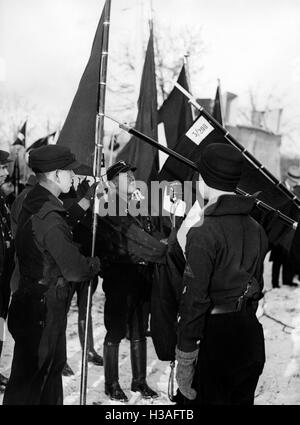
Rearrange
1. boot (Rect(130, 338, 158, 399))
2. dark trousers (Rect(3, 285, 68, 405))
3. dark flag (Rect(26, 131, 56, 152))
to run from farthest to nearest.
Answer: dark flag (Rect(26, 131, 56, 152)) < boot (Rect(130, 338, 158, 399)) < dark trousers (Rect(3, 285, 68, 405))

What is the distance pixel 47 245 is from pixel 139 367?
1881mm

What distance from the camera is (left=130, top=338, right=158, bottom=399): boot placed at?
4473mm

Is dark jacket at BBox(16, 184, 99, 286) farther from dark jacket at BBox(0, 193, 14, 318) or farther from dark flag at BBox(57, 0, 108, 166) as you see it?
dark jacket at BBox(0, 193, 14, 318)

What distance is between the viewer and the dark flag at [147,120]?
5.67m

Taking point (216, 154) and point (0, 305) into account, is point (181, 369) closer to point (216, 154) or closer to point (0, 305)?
point (216, 154)

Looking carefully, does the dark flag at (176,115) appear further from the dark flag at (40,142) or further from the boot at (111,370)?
the boot at (111,370)

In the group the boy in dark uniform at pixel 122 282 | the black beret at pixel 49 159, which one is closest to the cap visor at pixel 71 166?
the black beret at pixel 49 159

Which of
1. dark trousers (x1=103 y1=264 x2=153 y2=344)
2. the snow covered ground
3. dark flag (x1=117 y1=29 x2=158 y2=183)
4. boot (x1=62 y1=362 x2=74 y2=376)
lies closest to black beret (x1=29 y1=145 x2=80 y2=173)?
dark trousers (x1=103 y1=264 x2=153 y2=344)

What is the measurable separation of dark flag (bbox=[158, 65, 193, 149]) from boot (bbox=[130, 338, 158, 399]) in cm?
276

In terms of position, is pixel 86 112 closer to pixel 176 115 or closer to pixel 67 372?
pixel 67 372

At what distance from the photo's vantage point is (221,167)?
276 centimetres

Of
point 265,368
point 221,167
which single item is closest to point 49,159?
point 221,167
